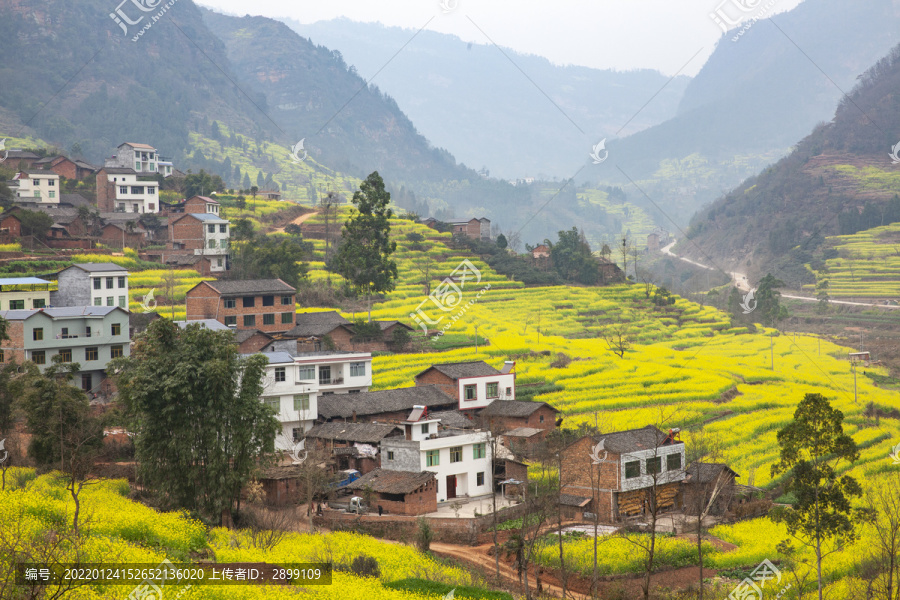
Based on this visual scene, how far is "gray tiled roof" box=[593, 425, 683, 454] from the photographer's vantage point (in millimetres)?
25922

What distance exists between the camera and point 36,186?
5391cm

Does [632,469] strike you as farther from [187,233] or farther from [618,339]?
[187,233]

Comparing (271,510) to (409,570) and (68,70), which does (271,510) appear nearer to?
(409,570)

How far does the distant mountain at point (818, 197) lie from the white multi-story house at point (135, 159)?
189 feet

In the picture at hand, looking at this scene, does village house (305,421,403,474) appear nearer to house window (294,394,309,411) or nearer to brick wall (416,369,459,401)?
house window (294,394,309,411)

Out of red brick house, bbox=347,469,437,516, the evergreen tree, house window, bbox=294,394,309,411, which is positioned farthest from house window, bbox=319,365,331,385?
the evergreen tree

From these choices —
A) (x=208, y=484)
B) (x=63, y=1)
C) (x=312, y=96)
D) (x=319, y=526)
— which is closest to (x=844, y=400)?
(x=319, y=526)

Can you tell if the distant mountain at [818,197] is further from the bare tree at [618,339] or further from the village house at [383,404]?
the village house at [383,404]

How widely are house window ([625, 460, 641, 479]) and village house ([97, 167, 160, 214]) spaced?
141ft

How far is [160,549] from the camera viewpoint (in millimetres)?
17469

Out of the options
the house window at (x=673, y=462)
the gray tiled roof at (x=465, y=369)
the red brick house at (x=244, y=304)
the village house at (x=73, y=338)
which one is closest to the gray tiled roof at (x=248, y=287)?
the red brick house at (x=244, y=304)

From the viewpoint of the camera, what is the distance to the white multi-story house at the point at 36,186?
52.9 m

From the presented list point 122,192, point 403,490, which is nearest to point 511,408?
point 403,490

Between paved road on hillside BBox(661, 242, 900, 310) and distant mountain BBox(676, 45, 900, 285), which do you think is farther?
distant mountain BBox(676, 45, 900, 285)
